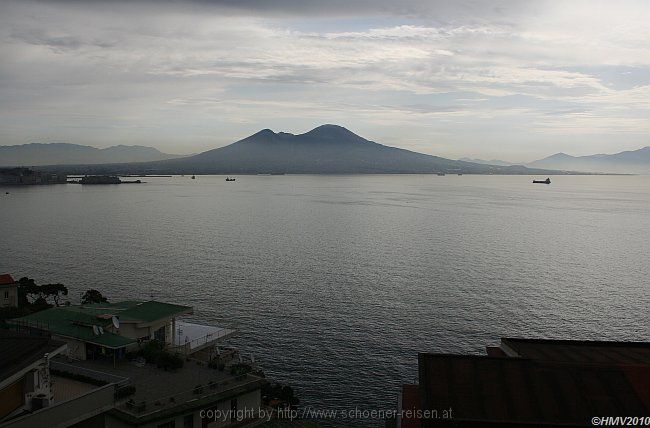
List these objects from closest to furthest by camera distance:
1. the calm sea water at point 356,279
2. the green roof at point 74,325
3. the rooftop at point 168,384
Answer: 1. the rooftop at point 168,384
2. the green roof at point 74,325
3. the calm sea water at point 356,279

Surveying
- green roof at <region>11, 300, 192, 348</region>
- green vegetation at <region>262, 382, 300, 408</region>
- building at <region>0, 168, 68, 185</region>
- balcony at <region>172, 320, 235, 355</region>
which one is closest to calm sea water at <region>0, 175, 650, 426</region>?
green vegetation at <region>262, 382, 300, 408</region>

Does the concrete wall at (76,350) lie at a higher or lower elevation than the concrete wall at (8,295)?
higher

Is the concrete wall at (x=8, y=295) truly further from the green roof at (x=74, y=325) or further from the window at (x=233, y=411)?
the window at (x=233, y=411)

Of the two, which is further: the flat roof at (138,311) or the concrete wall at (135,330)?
the flat roof at (138,311)

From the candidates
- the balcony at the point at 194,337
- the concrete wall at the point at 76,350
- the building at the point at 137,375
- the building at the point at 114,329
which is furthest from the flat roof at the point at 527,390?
the concrete wall at the point at 76,350

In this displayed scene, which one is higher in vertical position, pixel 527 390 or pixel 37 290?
pixel 527 390

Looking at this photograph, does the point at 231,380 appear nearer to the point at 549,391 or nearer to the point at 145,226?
the point at 549,391

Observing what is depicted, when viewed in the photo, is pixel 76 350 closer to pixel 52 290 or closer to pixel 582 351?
pixel 582 351

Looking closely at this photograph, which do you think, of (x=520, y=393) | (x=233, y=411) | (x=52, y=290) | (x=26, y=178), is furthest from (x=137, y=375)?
(x=26, y=178)
